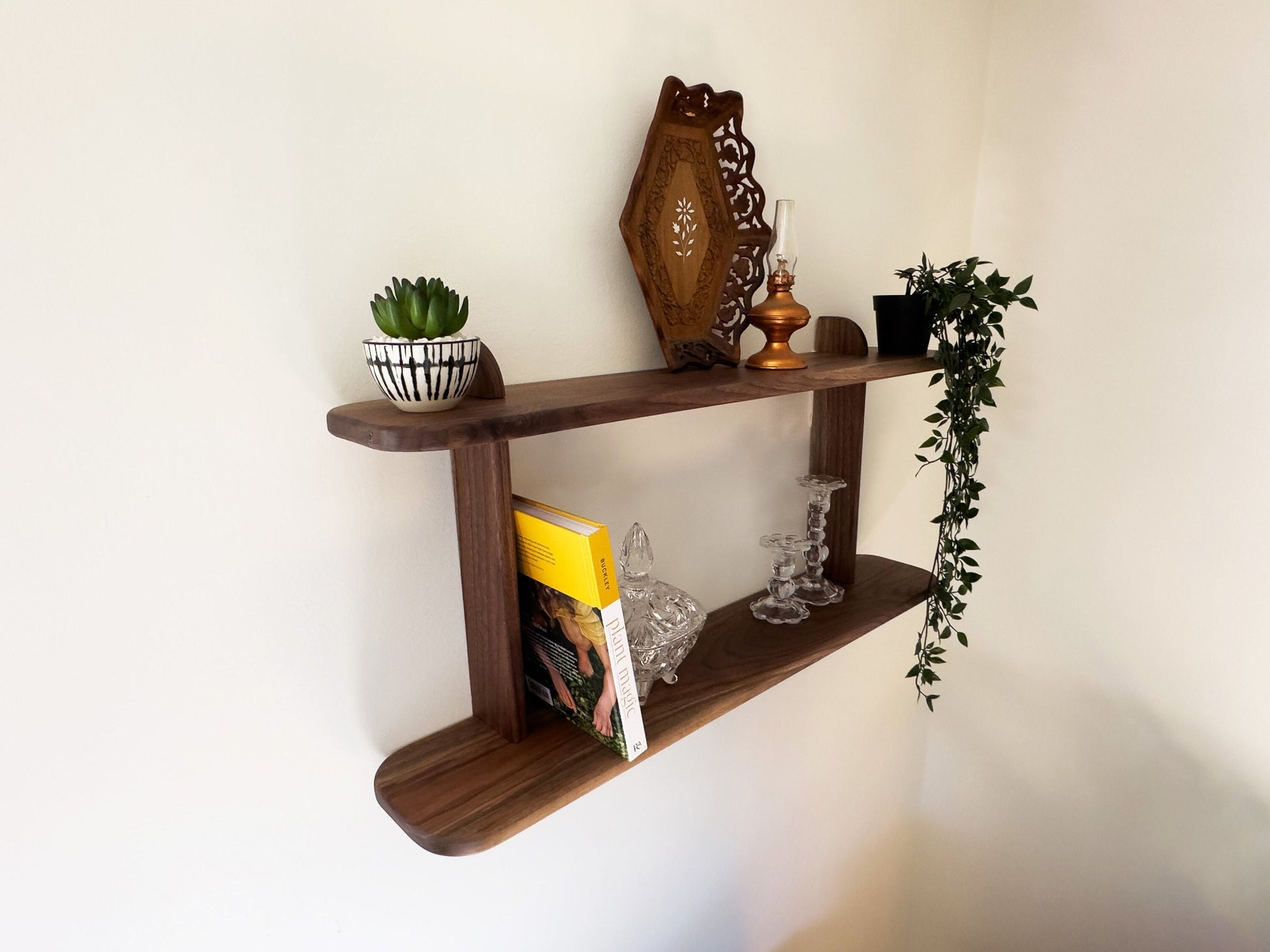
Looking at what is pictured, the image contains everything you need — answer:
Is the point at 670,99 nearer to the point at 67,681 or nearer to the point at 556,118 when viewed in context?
the point at 556,118

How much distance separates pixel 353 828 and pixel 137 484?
1.33 feet

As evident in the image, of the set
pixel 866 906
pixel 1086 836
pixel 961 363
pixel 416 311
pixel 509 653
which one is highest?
pixel 416 311

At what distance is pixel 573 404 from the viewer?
65cm

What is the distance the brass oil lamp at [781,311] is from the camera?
2.98 feet

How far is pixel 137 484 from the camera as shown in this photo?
0.58m

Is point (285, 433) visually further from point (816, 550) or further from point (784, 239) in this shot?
point (816, 550)

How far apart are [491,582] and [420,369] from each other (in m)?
0.24

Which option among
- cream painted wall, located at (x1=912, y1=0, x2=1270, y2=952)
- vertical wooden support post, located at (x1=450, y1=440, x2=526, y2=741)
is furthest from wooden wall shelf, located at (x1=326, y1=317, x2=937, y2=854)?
cream painted wall, located at (x1=912, y1=0, x2=1270, y2=952)

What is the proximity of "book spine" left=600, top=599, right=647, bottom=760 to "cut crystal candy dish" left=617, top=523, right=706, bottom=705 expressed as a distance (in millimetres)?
92

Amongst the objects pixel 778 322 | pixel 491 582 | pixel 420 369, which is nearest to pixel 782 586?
pixel 778 322

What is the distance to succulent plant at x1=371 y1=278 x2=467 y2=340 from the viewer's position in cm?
59

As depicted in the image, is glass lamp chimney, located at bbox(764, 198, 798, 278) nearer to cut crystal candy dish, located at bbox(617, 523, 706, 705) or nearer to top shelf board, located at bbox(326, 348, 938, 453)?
top shelf board, located at bbox(326, 348, 938, 453)

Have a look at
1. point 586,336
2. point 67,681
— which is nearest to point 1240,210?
point 586,336

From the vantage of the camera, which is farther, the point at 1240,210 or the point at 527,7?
the point at 1240,210
